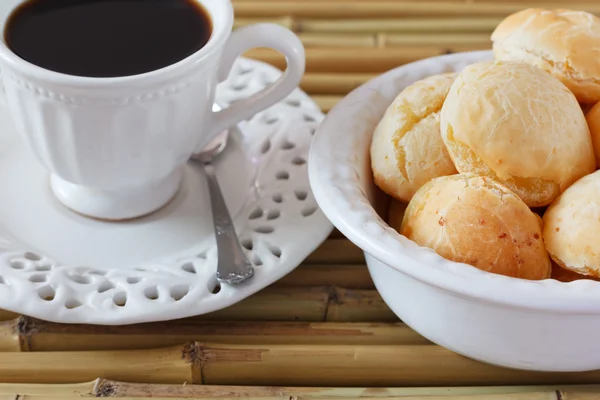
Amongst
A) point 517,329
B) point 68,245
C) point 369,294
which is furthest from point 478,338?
point 68,245

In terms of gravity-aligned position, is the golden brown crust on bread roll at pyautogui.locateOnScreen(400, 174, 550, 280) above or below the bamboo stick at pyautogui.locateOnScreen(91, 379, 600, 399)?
above

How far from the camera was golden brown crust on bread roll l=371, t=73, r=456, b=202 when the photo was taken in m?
0.73

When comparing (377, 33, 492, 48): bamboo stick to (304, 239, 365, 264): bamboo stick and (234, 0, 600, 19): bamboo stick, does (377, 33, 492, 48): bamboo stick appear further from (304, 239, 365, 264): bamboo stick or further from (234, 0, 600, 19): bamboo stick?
(304, 239, 365, 264): bamboo stick

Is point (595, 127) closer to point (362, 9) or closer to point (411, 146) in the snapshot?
point (411, 146)

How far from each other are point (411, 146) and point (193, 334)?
0.91ft

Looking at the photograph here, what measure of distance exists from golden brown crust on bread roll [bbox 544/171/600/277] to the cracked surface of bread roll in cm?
3

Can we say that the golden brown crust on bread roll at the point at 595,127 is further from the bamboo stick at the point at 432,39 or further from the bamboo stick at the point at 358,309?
the bamboo stick at the point at 432,39

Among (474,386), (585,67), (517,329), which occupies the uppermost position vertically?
(585,67)

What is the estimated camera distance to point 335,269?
0.84m

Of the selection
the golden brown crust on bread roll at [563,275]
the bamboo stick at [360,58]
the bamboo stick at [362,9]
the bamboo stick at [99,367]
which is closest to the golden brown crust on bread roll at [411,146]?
the golden brown crust on bread roll at [563,275]

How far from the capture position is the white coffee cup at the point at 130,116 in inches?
27.9

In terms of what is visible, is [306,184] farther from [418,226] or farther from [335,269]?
[418,226]

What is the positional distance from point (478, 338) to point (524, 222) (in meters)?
0.11

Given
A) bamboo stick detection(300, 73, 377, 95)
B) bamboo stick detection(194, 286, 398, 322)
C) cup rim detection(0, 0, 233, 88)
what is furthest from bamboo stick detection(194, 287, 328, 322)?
bamboo stick detection(300, 73, 377, 95)
